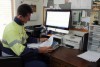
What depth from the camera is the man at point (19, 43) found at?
1.48 meters

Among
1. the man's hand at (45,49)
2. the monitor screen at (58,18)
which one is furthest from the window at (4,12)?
the man's hand at (45,49)

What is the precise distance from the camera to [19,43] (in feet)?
4.92

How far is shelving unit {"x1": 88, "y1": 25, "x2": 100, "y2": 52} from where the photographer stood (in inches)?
62.1

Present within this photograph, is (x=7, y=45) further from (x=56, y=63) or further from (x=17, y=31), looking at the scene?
(x=56, y=63)

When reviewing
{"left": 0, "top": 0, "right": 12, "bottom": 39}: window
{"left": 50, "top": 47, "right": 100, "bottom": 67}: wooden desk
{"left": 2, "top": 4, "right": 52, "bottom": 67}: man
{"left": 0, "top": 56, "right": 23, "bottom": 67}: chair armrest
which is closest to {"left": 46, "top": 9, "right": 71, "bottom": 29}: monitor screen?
{"left": 50, "top": 47, "right": 100, "bottom": 67}: wooden desk

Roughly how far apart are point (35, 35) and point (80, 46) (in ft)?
2.62

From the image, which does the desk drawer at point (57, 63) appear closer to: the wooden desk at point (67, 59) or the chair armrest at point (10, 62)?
the wooden desk at point (67, 59)

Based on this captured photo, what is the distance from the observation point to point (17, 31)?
1595 mm

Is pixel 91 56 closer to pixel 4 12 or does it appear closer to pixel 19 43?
pixel 19 43

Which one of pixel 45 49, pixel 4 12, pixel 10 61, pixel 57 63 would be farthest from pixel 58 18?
pixel 10 61

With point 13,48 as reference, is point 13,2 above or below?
above

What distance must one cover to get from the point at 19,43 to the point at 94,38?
0.83 metres

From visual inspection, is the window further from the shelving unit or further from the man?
the shelving unit

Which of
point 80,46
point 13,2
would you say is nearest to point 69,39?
point 80,46
